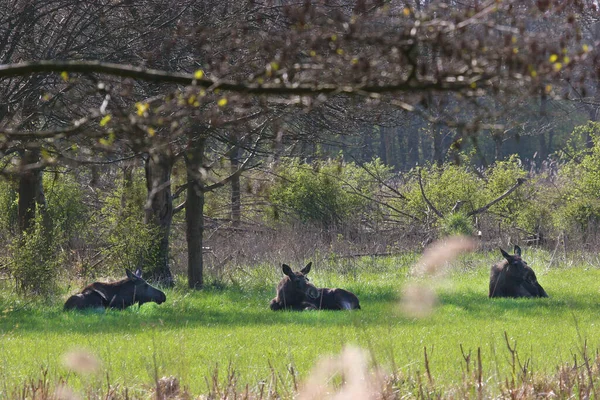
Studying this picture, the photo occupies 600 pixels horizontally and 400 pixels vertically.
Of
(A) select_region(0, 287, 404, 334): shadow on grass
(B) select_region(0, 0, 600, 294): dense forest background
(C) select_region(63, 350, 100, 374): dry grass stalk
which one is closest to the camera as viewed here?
(B) select_region(0, 0, 600, 294): dense forest background

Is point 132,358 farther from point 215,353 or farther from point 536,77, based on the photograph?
point 536,77

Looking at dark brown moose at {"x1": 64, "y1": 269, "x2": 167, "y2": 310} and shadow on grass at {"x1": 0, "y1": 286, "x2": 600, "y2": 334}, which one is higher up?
dark brown moose at {"x1": 64, "y1": 269, "x2": 167, "y2": 310}

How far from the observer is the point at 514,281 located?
19.8 m

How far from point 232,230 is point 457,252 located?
8.72m

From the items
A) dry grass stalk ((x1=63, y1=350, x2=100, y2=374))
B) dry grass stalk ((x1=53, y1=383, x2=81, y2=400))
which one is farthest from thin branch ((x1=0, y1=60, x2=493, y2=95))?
dry grass stalk ((x1=63, y1=350, x2=100, y2=374))

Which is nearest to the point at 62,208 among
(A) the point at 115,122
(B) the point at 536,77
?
(A) the point at 115,122

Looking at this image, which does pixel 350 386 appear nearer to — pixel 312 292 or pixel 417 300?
pixel 312 292

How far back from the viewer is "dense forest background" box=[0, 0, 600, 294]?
6211 millimetres

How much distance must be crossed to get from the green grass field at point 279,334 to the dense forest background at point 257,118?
2105mm

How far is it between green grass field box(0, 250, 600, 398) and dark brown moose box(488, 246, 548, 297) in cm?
44

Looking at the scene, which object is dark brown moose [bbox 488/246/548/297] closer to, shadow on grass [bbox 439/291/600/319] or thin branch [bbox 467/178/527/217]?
shadow on grass [bbox 439/291/600/319]

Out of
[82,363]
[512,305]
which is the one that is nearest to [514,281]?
[512,305]

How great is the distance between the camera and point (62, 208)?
94.8 feet

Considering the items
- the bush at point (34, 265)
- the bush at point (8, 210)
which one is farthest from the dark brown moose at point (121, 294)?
the bush at point (8, 210)
